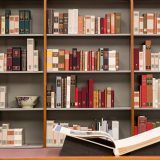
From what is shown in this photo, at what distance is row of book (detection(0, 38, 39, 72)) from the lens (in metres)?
3.61

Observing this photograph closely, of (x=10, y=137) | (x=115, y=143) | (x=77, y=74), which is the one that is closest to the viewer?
(x=115, y=143)

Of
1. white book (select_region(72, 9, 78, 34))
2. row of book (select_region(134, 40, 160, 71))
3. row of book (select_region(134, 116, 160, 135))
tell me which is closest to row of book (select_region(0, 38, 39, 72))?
white book (select_region(72, 9, 78, 34))

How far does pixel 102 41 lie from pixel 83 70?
51 cm

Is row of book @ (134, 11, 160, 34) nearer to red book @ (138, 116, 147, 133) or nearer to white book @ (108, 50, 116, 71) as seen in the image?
white book @ (108, 50, 116, 71)

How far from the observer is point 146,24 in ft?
12.0

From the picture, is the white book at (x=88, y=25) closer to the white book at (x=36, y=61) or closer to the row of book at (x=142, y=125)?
the white book at (x=36, y=61)

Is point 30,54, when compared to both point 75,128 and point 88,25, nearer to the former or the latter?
point 88,25

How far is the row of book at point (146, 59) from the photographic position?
3625 mm

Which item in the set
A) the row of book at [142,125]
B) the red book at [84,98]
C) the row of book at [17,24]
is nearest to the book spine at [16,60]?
the row of book at [17,24]

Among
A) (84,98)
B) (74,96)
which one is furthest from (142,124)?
(74,96)

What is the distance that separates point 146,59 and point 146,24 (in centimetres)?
40

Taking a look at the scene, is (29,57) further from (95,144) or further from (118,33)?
(95,144)

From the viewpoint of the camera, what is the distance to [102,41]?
154 inches

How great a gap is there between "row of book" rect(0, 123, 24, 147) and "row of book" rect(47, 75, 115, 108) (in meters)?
0.45
